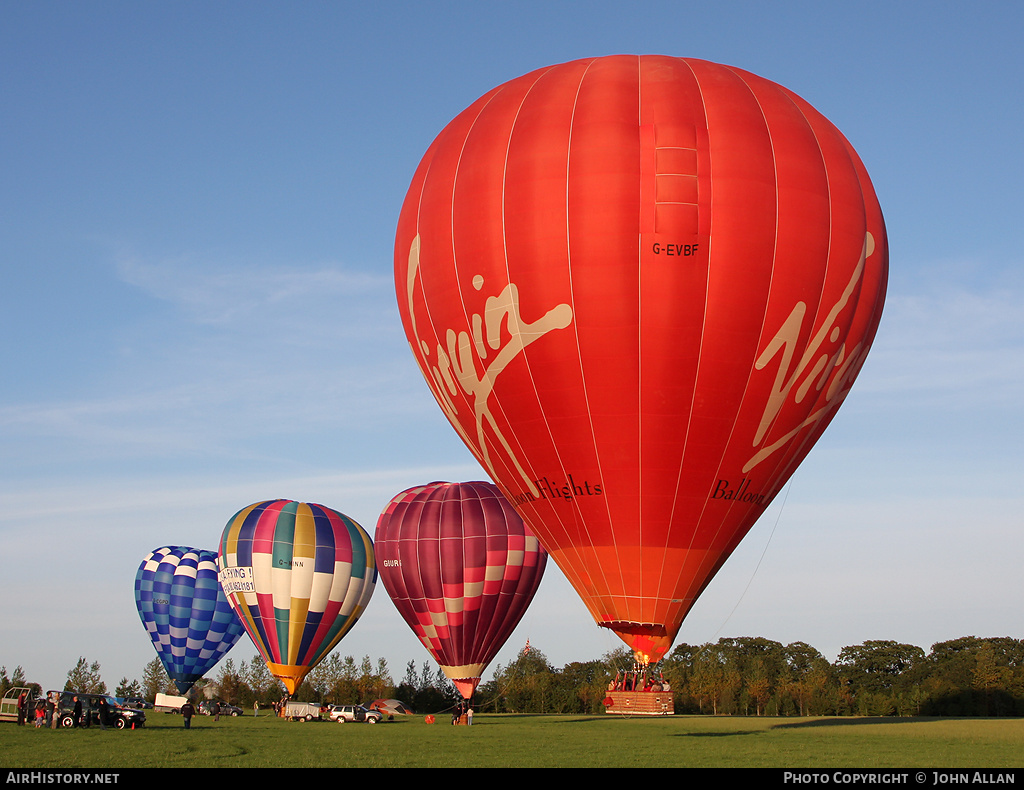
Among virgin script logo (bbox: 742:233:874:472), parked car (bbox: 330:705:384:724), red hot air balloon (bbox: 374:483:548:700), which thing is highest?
virgin script logo (bbox: 742:233:874:472)

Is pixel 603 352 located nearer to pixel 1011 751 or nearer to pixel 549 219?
pixel 549 219

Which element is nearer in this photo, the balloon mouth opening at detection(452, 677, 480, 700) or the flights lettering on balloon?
the flights lettering on balloon

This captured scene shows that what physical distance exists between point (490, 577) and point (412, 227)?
53.4ft

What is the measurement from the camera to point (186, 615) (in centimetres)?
4428

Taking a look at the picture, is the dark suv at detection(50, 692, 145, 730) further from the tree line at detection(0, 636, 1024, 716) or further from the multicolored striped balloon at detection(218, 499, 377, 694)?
the tree line at detection(0, 636, 1024, 716)

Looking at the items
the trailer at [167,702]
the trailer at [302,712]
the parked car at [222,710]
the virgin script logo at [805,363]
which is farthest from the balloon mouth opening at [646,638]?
the trailer at [167,702]

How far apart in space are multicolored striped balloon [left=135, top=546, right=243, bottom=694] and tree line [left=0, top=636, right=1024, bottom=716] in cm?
1926

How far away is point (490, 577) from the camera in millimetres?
33156

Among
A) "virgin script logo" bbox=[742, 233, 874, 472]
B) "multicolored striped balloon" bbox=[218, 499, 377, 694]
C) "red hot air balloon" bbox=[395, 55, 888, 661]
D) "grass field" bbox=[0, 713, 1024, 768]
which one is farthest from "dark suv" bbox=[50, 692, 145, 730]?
"virgin script logo" bbox=[742, 233, 874, 472]

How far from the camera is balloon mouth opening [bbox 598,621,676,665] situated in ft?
58.1

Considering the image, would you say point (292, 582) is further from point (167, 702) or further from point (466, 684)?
point (167, 702)

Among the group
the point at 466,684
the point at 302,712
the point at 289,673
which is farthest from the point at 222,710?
the point at 466,684
